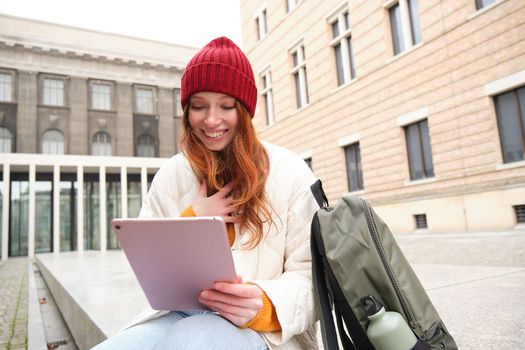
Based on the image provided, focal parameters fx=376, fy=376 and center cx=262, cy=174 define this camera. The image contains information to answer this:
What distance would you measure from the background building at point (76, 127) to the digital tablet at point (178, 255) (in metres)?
15.5

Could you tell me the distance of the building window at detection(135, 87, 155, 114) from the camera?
21734mm

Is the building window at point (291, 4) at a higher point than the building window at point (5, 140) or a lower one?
higher

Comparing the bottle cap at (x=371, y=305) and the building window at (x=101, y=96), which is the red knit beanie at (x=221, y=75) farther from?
the building window at (x=101, y=96)

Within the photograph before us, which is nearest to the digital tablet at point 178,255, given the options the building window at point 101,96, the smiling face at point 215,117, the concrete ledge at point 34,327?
the smiling face at point 215,117

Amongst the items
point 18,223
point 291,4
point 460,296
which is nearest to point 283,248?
point 460,296

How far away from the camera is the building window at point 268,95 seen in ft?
52.5

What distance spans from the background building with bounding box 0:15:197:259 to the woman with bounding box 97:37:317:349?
15312 mm

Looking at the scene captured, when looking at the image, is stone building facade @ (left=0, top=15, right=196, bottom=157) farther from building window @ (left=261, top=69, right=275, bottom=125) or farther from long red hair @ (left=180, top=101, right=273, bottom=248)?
long red hair @ (left=180, top=101, right=273, bottom=248)

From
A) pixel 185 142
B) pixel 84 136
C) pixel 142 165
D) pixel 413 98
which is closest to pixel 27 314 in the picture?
pixel 185 142

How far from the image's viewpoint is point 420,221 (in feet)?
31.4

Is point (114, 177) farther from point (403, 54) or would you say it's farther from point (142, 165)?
point (403, 54)

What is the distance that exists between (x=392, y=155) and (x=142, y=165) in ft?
39.2

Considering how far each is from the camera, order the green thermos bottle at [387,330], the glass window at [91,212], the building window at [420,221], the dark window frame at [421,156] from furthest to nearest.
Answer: the glass window at [91,212] < the building window at [420,221] < the dark window frame at [421,156] < the green thermos bottle at [387,330]

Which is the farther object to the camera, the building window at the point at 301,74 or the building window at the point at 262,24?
the building window at the point at 262,24
